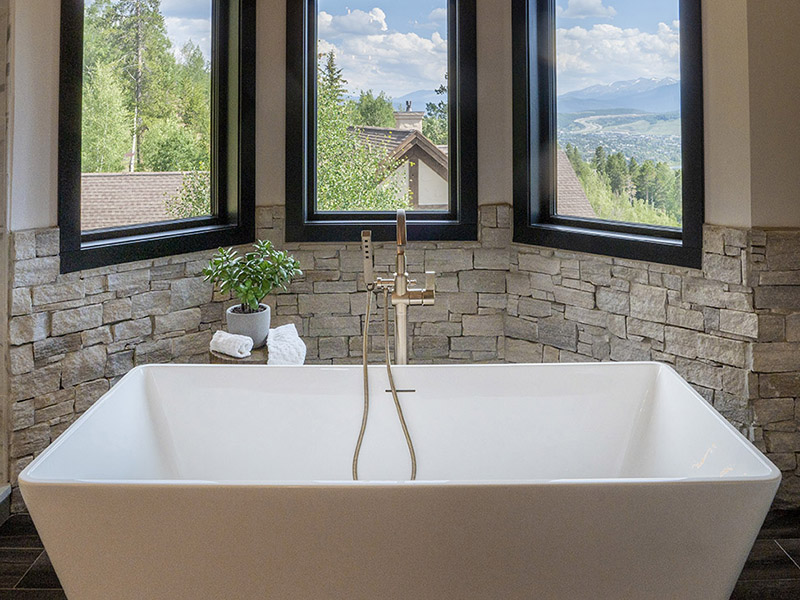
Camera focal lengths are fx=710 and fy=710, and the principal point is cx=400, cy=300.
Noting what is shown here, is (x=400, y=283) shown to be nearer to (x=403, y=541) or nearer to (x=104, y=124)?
(x=403, y=541)

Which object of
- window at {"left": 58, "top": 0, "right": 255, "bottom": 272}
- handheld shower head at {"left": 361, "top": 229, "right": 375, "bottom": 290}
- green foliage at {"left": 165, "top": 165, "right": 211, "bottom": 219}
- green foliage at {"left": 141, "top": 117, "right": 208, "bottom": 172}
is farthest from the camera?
green foliage at {"left": 165, "top": 165, "right": 211, "bottom": 219}

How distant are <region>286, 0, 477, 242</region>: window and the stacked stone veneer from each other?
6.1 inches

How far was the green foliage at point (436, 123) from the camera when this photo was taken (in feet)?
11.7

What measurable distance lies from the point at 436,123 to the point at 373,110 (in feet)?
1.06

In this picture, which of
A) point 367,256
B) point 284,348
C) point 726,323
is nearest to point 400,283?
point 367,256

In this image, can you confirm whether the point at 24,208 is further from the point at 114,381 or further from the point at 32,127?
the point at 114,381

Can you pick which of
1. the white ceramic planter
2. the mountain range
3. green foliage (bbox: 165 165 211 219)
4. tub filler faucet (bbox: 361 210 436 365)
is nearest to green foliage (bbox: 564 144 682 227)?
the mountain range

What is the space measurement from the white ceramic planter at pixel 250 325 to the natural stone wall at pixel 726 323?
1428 mm

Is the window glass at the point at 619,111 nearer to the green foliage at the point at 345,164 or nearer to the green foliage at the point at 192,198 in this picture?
the green foliage at the point at 345,164

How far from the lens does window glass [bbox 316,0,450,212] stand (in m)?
3.52

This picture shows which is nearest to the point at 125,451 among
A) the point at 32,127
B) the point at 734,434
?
the point at 32,127

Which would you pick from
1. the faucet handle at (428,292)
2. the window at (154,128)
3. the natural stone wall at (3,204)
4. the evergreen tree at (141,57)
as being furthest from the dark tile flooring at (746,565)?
the evergreen tree at (141,57)

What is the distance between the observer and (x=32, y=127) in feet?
8.39

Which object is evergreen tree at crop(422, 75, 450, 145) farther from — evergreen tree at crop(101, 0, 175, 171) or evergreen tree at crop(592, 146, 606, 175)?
evergreen tree at crop(101, 0, 175, 171)
